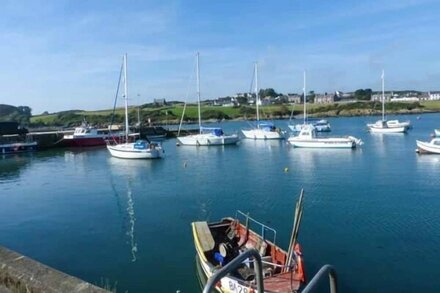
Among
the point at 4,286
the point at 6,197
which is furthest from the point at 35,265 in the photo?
the point at 6,197

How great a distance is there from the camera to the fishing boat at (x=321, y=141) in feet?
222

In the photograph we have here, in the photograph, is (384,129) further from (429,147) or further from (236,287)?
(236,287)

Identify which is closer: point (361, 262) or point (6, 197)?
point (361, 262)

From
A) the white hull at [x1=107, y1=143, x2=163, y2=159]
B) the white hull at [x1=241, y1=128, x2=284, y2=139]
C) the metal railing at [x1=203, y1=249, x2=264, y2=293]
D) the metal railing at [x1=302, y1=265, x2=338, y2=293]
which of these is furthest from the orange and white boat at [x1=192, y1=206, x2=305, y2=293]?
the white hull at [x1=241, y1=128, x2=284, y2=139]

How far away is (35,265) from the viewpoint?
240 inches

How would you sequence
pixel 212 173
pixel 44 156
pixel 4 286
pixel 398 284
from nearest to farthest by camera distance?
pixel 4 286 → pixel 398 284 → pixel 212 173 → pixel 44 156

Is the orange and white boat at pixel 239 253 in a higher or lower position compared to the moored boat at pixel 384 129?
lower

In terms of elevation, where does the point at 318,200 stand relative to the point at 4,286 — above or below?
below

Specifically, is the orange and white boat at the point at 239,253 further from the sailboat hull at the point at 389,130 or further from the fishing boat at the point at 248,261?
the sailboat hull at the point at 389,130

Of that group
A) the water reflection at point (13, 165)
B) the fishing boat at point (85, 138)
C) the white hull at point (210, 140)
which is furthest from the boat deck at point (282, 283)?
the fishing boat at point (85, 138)

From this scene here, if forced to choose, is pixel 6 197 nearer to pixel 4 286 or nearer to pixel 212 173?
pixel 212 173

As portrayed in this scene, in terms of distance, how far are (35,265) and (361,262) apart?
16.2 m

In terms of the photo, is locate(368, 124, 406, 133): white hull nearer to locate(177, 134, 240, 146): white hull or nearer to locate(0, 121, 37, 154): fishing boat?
locate(177, 134, 240, 146): white hull

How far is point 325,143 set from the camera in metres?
69.3
